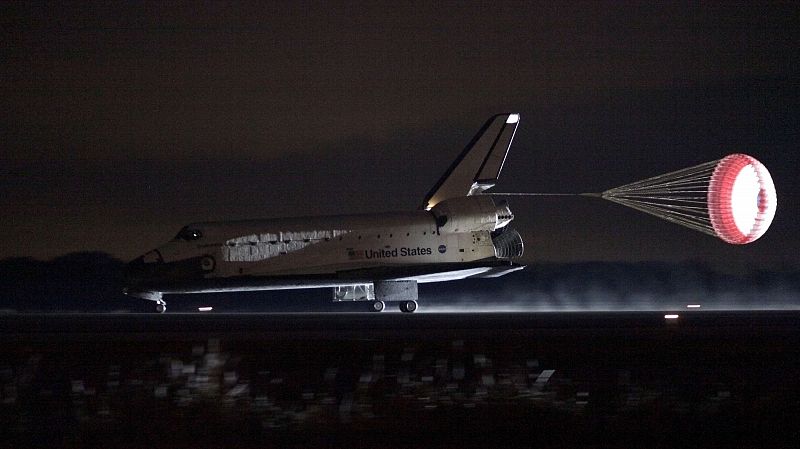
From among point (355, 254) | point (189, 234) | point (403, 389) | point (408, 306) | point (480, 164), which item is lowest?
point (403, 389)

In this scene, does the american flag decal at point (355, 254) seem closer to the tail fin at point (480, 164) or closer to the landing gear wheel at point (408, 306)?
the landing gear wheel at point (408, 306)

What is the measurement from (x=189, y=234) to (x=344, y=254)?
4.79 meters

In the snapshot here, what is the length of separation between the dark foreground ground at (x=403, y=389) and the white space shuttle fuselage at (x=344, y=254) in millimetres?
11673

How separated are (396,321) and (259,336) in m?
5.94

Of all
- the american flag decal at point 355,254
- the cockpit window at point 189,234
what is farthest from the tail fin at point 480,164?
the cockpit window at point 189,234

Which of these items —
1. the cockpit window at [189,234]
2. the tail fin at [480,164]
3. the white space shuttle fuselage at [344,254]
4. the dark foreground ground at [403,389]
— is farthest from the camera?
the tail fin at [480,164]

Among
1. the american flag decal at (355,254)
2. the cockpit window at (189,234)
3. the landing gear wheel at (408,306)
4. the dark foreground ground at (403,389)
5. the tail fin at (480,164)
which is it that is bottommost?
the dark foreground ground at (403,389)

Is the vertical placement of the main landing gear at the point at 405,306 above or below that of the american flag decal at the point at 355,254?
below

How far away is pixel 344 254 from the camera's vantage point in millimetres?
34656

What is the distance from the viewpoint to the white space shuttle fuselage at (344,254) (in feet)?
111

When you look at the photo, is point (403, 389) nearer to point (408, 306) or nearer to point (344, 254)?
point (408, 306)

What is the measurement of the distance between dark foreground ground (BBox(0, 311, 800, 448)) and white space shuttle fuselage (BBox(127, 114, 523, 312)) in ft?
38.3

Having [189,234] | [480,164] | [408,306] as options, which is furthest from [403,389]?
[480,164]

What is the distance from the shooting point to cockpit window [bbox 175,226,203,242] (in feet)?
112
